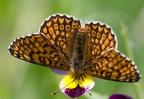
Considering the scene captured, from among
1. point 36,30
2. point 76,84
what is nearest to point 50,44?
point 76,84

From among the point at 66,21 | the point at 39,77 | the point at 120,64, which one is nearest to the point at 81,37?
the point at 66,21

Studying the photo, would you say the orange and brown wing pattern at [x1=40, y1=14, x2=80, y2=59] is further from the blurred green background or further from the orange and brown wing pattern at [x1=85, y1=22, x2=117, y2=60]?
the blurred green background

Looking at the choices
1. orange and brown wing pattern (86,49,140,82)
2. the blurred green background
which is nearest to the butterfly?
orange and brown wing pattern (86,49,140,82)

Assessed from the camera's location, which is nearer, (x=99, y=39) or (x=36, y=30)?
(x=99, y=39)

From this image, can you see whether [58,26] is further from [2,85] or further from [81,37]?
[2,85]

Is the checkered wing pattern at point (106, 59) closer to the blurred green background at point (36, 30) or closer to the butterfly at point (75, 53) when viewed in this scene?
the butterfly at point (75, 53)

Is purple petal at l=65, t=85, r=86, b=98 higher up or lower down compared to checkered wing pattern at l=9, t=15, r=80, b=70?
lower down

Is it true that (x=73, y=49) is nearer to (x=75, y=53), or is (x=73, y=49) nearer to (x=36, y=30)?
(x=75, y=53)

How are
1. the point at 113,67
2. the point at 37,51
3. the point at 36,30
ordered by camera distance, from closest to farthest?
the point at 113,67
the point at 37,51
the point at 36,30
